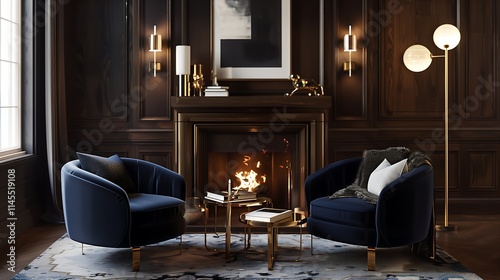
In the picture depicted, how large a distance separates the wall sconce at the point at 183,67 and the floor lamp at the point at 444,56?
199 cm

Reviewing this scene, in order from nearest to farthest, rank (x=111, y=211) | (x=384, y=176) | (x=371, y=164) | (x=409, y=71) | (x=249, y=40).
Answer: (x=111, y=211), (x=384, y=176), (x=371, y=164), (x=249, y=40), (x=409, y=71)

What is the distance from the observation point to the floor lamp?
5.27 metres

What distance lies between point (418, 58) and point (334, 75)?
0.78 metres

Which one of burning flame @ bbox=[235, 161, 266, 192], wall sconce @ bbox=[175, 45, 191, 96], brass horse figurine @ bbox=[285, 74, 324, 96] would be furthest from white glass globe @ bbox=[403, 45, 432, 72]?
wall sconce @ bbox=[175, 45, 191, 96]

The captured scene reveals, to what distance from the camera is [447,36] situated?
17.3 ft

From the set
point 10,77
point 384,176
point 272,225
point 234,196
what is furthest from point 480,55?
point 10,77

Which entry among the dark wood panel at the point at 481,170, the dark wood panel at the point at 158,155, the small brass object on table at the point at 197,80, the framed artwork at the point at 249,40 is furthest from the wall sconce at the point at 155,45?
the dark wood panel at the point at 481,170

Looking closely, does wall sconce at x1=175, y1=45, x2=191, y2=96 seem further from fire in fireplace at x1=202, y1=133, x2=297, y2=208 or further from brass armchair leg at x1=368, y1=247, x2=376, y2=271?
brass armchair leg at x1=368, y1=247, x2=376, y2=271

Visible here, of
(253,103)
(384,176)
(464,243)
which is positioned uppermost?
(253,103)

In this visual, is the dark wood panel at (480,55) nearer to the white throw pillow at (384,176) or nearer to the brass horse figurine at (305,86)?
the brass horse figurine at (305,86)

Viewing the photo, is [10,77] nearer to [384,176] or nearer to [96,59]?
[96,59]

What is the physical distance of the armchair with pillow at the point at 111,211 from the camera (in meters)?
3.81

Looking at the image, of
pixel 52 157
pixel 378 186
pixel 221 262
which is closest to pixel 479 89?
pixel 378 186

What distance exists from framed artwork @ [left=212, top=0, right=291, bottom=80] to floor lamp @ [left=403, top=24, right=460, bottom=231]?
1132mm
